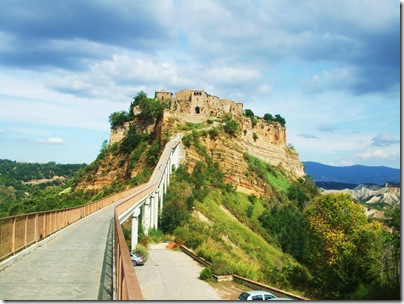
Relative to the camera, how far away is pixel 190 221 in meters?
37.0

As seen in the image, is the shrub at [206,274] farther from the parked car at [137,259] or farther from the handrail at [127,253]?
the handrail at [127,253]

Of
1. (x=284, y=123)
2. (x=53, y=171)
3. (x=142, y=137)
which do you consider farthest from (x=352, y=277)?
(x=53, y=171)

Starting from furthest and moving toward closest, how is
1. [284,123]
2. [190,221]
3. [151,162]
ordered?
1. [284,123]
2. [151,162]
3. [190,221]

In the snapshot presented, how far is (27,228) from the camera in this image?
43.3 feet

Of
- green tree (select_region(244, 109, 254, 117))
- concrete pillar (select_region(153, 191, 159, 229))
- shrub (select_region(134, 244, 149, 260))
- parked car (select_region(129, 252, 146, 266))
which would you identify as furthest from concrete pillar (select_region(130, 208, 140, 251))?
green tree (select_region(244, 109, 254, 117))

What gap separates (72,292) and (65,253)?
4.44 meters

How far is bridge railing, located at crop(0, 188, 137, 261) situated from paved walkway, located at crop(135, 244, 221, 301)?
5.71 metres

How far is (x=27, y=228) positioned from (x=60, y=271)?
3882mm

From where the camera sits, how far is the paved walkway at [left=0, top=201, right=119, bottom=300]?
323 inches

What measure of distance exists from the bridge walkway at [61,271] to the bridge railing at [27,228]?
26 centimetres

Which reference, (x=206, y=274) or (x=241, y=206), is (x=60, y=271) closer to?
(x=206, y=274)

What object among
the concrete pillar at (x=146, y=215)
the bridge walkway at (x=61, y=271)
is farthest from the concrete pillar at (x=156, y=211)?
the bridge walkway at (x=61, y=271)

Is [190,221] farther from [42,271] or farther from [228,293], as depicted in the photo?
[42,271]

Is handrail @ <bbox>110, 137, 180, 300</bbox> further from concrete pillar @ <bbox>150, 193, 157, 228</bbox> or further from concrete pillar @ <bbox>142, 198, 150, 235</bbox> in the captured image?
concrete pillar @ <bbox>142, 198, 150, 235</bbox>
